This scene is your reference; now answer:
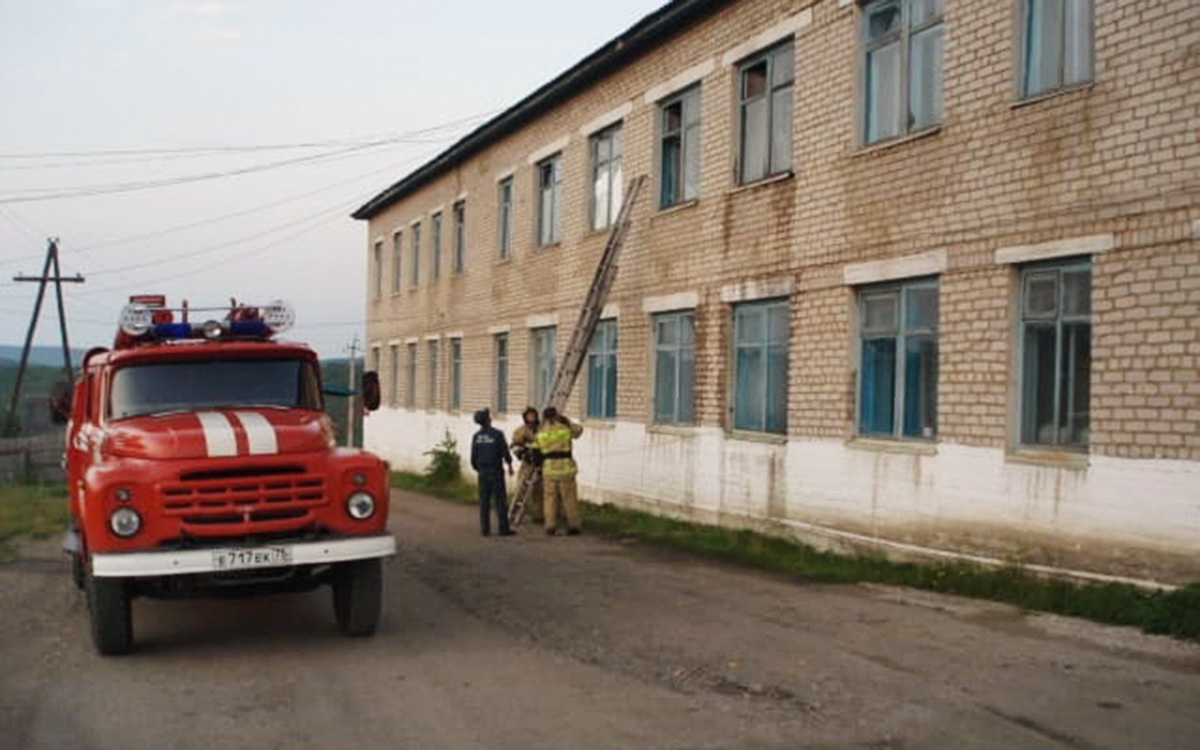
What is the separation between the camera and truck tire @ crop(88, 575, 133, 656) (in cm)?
893

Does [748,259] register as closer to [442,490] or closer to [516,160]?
[516,160]

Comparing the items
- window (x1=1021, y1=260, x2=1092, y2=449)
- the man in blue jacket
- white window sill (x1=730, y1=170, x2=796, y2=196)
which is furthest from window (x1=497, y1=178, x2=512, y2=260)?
window (x1=1021, y1=260, x2=1092, y2=449)

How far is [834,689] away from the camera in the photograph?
7945 mm

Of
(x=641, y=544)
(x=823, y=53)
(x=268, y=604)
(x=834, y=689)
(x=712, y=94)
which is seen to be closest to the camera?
(x=834, y=689)

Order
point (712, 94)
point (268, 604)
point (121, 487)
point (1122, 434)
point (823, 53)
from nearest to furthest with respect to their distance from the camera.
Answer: point (121, 487) → point (1122, 434) → point (268, 604) → point (823, 53) → point (712, 94)

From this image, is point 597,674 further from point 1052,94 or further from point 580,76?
point 580,76

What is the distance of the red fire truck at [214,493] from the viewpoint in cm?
877

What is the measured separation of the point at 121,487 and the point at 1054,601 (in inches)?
286

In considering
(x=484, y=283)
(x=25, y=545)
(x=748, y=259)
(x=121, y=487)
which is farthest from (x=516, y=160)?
(x=121, y=487)

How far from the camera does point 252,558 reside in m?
8.82

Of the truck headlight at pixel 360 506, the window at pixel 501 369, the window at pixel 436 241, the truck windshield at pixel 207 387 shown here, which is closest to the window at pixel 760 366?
the truck windshield at pixel 207 387

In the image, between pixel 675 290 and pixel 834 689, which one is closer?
pixel 834 689

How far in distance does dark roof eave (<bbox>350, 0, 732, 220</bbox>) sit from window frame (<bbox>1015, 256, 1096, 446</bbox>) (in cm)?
728

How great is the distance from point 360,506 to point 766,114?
9597 mm
